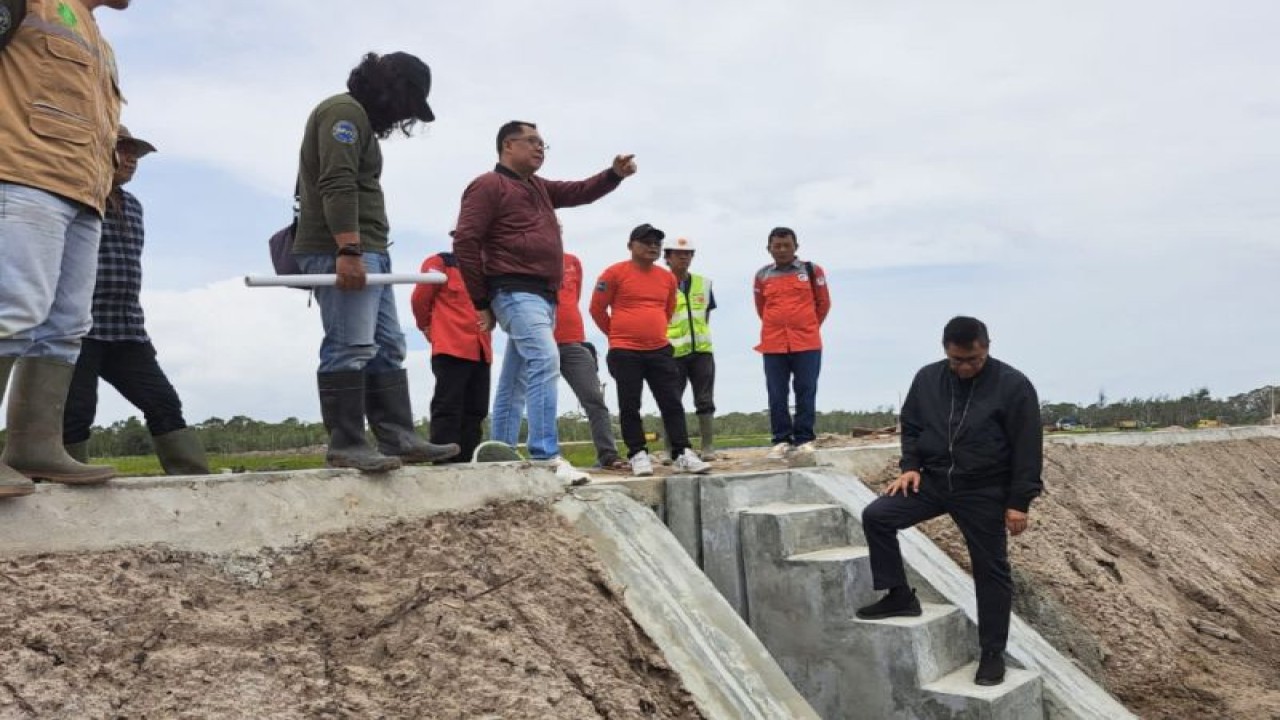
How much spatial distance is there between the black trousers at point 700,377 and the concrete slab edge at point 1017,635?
2.21 metres

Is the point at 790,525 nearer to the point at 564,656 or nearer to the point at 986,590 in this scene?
the point at 986,590

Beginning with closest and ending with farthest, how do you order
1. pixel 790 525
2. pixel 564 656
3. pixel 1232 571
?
pixel 564 656 → pixel 790 525 → pixel 1232 571

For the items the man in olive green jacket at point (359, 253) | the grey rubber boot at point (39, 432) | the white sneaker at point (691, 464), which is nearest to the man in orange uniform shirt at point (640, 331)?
the white sneaker at point (691, 464)

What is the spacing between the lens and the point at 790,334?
7.56 m

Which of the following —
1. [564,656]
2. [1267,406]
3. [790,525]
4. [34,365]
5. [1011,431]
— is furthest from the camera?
[1267,406]

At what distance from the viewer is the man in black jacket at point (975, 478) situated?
4.66 m

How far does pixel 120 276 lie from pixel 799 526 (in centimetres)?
341

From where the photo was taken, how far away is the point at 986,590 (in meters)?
4.76

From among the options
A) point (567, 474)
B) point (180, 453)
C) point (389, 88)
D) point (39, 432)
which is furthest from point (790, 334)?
point (39, 432)

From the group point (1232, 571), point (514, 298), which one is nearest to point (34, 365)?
point (514, 298)

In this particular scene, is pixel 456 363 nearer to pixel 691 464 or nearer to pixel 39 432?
pixel 691 464

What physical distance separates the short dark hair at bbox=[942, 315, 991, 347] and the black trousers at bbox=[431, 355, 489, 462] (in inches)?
110

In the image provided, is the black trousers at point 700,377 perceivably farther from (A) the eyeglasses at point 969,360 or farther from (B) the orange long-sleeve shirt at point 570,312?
(A) the eyeglasses at point 969,360

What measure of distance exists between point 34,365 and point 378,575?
130 cm
